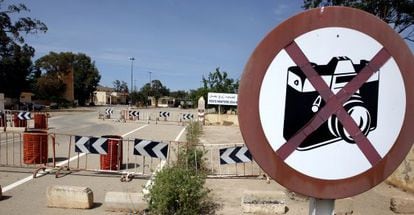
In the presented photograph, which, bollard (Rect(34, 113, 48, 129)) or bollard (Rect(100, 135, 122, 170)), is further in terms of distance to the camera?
bollard (Rect(34, 113, 48, 129))

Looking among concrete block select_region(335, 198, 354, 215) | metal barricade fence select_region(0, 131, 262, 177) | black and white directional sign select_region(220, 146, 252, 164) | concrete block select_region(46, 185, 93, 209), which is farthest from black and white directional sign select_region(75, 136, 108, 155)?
concrete block select_region(335, 198, 354, 215)

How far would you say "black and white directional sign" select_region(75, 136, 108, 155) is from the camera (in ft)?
33.8

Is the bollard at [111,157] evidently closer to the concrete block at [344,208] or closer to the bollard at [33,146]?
the bollard at [33,146]

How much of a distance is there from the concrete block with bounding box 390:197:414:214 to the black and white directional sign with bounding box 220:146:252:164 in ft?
11.4

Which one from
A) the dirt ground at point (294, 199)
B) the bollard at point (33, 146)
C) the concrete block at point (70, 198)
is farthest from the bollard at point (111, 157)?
the concrete block at point (70, 198)

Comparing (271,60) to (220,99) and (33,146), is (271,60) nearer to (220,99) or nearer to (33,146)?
(33,146)

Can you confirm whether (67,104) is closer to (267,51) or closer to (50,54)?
(50,54)

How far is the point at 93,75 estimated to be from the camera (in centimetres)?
10119

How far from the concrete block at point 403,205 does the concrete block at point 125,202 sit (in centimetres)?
436

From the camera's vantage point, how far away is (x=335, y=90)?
5.69 feet

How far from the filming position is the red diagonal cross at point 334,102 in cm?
173

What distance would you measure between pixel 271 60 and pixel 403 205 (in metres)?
6.66

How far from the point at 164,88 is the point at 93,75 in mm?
54587

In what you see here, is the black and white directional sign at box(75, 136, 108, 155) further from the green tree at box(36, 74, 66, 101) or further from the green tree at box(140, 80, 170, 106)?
the green tree at box(140, 80, 170, 106)
